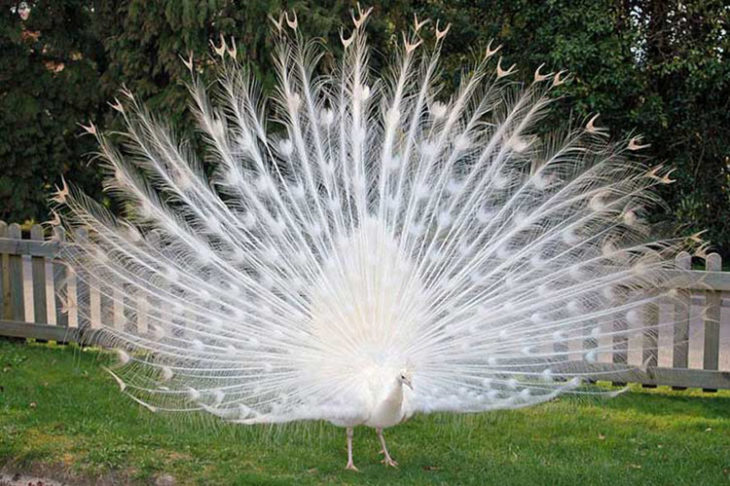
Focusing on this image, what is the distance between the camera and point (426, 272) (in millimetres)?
5484

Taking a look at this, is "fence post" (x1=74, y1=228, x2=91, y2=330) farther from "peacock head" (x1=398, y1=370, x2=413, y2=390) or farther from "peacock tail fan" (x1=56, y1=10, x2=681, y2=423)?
"peacock head" (x1=398, y1=370, x2=413, y2=390)

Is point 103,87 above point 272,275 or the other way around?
above

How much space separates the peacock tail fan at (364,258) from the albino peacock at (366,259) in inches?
0.5

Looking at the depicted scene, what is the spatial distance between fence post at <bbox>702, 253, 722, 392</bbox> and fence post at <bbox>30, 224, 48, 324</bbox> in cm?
583

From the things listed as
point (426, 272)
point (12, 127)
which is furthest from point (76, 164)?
point (426, 272)

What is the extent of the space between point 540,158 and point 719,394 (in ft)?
8.58

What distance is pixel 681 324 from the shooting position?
6.87 m

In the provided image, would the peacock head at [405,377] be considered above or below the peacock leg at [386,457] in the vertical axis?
above

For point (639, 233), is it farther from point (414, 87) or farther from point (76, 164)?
point (76, 164)

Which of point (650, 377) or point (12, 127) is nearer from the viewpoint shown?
point (650, 377)

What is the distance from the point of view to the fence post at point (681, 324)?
260 inches

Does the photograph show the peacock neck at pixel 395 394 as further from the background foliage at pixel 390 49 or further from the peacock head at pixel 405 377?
the background foliage at pixel 390 49

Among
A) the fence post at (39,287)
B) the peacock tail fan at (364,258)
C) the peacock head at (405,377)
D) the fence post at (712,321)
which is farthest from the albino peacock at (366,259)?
the fence post at (39,287)

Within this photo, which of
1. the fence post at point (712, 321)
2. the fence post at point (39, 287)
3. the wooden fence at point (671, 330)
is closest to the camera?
the wooden fence at point (671, 330)
